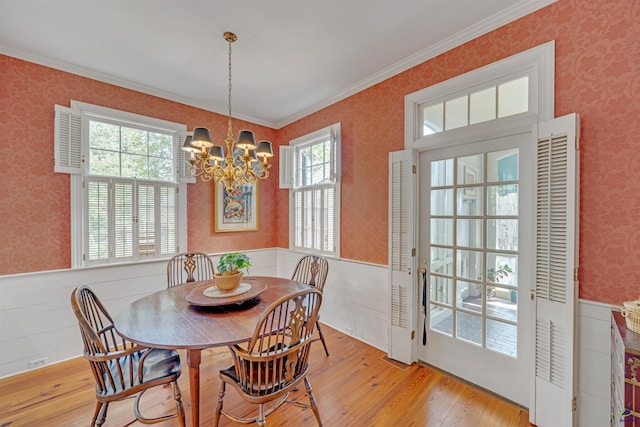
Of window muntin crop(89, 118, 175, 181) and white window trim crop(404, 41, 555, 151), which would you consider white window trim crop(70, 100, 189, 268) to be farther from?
white window trim crop(404, 41, 555, 151)

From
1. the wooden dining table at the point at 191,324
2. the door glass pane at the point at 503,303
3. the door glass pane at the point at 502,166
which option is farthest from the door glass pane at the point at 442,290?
the wooden dining table at the point at 191,324

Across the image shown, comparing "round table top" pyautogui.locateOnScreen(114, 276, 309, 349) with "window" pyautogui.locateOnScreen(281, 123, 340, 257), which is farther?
"window" pyautogui.locateOnScreen(281, 123, 340, 257)

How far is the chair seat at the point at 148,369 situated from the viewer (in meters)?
1.52

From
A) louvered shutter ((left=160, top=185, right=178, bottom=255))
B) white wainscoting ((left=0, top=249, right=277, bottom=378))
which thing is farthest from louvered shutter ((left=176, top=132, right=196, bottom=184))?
white wainscoting ((left=0, top=249, right=277, bottom=378))

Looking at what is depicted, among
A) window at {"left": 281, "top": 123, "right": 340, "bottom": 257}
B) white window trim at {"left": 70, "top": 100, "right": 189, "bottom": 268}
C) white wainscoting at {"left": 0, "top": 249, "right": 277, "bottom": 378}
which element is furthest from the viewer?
window at {"left": 281, "top": 123, "right": 340, "bottom": 257}

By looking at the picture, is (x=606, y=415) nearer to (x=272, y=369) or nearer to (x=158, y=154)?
(x=272, y=369)

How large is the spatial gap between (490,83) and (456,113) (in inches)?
12.3

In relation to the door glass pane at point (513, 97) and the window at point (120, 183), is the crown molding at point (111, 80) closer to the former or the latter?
the window at point (120, 183)

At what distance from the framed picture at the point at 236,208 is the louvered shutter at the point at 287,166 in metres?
0.47

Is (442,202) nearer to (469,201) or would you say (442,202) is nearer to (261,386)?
(469,201)

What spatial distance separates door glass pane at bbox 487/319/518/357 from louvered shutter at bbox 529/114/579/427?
23 centimetres

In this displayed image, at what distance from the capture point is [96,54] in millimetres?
2484

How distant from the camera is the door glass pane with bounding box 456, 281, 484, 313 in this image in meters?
2.21

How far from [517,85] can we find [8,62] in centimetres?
436
